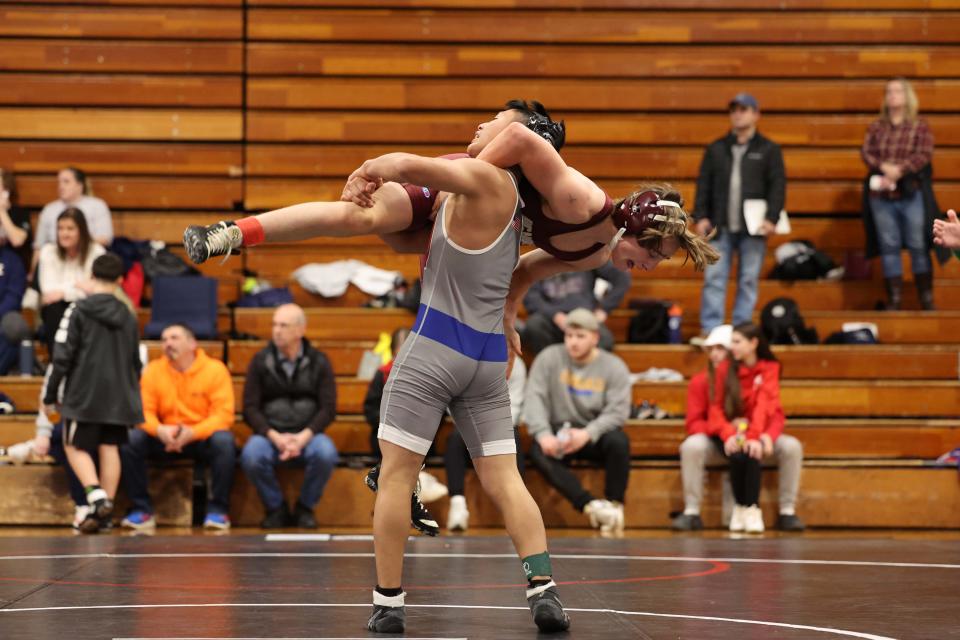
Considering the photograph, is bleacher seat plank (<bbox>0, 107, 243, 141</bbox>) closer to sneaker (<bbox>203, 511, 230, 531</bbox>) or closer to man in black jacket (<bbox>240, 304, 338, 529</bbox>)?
man in black jacket (<bbox>240, 304, 338, 529</bbox>)

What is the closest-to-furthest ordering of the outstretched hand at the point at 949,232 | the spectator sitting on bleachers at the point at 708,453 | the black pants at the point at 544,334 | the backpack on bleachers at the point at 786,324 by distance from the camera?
1. the outstretched hand at the point at 949,232
2. the spectator sitting on bleachers at the point at 708,453
3. the black pants at the point at 544,334
4. the backpack on bleachers at the point at 786,324

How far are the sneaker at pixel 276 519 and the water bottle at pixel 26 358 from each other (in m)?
2.14

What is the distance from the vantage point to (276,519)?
27.0ft

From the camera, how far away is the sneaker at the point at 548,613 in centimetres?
418

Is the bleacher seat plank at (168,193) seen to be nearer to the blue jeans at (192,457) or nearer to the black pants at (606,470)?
the blue jeans at (192,457)

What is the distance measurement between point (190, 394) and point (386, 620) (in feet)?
15.0

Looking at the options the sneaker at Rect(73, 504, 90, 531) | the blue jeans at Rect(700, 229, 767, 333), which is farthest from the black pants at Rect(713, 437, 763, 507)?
the sneaker at Rect(73, 504, 90, 531)

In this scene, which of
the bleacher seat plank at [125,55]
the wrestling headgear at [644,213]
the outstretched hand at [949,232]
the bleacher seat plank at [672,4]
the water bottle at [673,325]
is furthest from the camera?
the bleacher seat plank at [672,4]

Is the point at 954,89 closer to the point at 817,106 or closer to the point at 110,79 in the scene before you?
the point at 817,106

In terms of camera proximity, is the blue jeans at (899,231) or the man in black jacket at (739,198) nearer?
the man in black jacket at (739,198)

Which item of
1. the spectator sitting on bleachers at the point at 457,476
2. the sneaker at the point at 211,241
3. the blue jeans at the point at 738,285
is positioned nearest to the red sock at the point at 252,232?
the sneaker at the point at 211,241

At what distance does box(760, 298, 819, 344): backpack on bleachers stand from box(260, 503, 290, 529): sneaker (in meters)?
3.57

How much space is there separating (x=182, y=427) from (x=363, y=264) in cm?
243

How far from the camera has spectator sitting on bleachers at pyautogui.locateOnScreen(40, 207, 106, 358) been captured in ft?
30.1
